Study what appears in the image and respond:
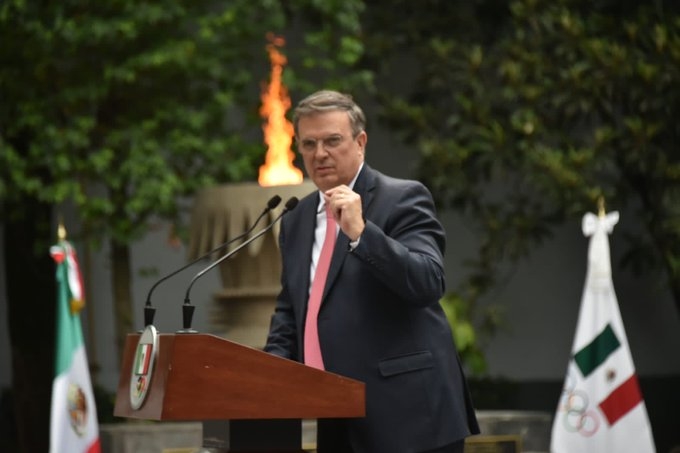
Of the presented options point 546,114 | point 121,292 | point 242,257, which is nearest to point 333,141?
point 242,257

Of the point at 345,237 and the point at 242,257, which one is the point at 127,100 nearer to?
the point at 242,257

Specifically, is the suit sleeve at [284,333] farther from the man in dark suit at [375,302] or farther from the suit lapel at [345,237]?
the suit lapel at [345,237]

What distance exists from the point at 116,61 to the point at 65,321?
6.69ft

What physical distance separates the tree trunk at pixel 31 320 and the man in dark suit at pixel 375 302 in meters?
6.97

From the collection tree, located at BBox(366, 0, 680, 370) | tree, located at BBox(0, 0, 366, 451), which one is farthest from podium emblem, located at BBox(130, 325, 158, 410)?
tree, located at BBox(366, 0, 680, 370)

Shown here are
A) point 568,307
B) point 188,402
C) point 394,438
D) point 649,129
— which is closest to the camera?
point 188,402

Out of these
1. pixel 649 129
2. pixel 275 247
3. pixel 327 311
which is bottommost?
pixel 327 311

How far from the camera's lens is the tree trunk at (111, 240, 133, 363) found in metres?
9.66

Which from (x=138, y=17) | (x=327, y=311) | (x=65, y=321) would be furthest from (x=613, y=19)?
(x=327, y=311)

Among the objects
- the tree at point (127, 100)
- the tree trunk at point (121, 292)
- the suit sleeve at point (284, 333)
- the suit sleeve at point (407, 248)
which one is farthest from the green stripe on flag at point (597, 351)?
the suit sleeve at point (407, 248)

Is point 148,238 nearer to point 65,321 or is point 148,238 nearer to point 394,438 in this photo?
point 65,321

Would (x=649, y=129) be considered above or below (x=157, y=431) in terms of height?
above

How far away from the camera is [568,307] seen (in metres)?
12.5

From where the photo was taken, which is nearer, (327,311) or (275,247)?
(327,311)
